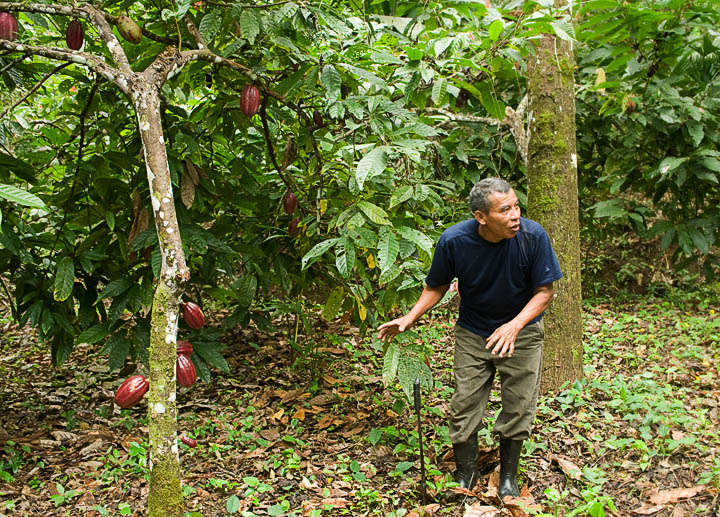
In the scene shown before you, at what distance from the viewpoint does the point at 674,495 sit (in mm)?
2740

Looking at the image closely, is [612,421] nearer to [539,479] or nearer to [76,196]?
[539,479]

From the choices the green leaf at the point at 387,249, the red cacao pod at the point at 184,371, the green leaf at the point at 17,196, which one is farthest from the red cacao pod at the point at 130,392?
the green leaf at the point at 387,249

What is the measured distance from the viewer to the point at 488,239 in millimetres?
2715

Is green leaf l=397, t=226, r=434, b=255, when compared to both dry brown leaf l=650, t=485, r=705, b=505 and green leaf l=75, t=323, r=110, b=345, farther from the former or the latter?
green leaf l=75, t=323, r=110, b=345

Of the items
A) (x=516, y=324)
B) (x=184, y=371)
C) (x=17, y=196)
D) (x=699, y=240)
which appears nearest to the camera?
(x=17, y=196)

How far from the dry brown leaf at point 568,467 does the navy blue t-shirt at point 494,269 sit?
811mm

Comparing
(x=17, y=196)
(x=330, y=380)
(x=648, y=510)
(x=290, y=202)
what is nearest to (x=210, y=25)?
(x=290, y=202)

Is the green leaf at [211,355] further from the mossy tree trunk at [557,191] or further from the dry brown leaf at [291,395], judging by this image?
the mossy tree trunk at [557,191]

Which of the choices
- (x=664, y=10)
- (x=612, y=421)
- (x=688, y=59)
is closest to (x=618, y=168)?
(x=688, y=59)

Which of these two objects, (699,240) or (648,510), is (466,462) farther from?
(699,240)

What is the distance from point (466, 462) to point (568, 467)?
565 mm

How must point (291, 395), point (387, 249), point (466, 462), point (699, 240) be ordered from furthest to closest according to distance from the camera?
point (699, 240)
point (291, 395)
point (466, 462)
point (387, 249)

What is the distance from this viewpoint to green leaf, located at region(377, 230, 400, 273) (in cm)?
264

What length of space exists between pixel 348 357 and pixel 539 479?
6.85ft
